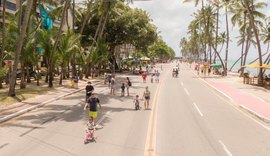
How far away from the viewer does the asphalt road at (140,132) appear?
11.6 m

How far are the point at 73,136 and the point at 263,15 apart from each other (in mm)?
43280

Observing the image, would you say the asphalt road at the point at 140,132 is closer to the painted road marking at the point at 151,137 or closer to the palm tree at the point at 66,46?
the painted road marking at the point at 151,137

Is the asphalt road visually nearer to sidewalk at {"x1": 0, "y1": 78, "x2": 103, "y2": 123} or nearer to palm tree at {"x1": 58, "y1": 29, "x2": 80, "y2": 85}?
sidewalk at {"x1": 0, "y1": 78, "x2": 103, "y2": 123}

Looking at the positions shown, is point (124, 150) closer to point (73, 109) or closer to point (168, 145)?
point (168, 145)

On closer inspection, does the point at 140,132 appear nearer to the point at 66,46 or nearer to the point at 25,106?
the point at 25,106

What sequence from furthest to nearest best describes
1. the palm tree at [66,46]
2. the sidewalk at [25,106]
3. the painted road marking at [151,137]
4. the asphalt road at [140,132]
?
1. the palm tree at [66,46]
2. the sidewalk at [25,106]
3. the asphalt road at [140,132]
4. the painted road marking at [151,137]

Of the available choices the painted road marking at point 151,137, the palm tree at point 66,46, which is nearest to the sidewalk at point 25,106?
the painted road marking at point 151,137

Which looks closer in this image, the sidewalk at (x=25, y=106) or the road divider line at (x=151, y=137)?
the road divider line at (x=151, y=137)

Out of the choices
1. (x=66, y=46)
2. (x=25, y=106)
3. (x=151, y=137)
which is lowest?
(x=151, y=137)

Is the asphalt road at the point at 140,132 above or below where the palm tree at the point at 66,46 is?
below

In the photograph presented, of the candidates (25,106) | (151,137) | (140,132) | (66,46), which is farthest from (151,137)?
(66,46)

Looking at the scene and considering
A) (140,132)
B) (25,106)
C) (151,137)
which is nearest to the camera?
(151,137)

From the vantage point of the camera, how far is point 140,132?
1436 centimetres

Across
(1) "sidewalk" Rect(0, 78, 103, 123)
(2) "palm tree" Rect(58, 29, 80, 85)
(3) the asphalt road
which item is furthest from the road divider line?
(2) "palm tree" Rect(58, 29, 80, 85)
